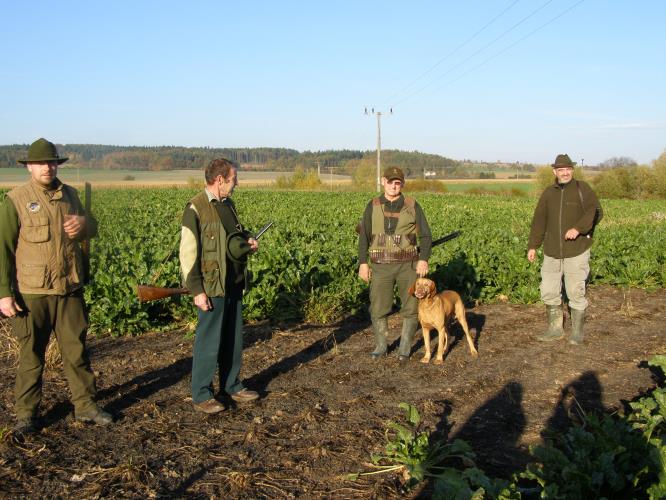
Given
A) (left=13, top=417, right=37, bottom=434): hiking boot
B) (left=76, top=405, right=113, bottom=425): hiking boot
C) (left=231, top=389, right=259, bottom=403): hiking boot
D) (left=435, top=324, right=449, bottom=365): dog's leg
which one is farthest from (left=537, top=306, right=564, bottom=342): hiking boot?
(left=13, top=417, right=37, bottom=434): hiking boot

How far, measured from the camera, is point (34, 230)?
4.70m

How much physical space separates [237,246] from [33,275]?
1.52 m

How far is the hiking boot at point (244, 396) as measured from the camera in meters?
5.55

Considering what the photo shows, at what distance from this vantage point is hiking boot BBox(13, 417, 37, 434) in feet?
15.6

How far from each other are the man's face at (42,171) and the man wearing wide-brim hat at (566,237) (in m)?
5.13

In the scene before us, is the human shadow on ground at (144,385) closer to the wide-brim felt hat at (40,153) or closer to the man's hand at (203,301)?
the man's hand at (203,301)

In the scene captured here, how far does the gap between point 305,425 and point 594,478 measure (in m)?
2.31

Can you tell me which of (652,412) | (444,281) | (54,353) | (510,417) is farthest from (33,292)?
(444,281)

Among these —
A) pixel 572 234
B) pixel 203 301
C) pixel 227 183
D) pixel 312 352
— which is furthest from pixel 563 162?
pixel 203 301

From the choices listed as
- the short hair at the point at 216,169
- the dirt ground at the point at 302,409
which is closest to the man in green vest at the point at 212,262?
the short hair at the point at 216,169

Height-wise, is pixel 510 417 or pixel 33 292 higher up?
pixel 33 292

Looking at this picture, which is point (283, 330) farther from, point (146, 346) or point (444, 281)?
point (444, 281)

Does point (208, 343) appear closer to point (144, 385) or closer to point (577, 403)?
point (144, 385)

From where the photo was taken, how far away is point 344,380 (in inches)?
244
